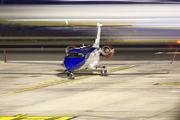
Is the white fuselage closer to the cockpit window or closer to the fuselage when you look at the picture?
the fuselage

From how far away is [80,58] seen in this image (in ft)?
86.3

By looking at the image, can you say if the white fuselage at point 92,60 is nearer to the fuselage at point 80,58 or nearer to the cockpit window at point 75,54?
the fuselage at point 80,58

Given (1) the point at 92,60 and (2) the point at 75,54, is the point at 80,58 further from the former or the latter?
(1) the point at 92,60

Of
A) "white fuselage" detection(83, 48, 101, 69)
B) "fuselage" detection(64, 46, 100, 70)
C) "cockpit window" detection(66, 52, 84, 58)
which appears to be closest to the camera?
"fuselage" detection(64, 46, 100, 70)

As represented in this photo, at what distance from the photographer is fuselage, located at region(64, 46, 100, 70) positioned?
25672 mm

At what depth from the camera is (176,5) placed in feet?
211

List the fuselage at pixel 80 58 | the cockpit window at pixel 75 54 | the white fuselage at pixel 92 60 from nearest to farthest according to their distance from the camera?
the fuselage at pixel 80 58 → the cockpit window at pixel 75 54 → the white fuselage at pixel 92 60

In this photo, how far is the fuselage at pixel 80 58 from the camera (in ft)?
84.2

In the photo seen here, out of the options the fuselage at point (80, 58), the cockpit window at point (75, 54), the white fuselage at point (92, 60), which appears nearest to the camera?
the fuselage at point (80, 58)

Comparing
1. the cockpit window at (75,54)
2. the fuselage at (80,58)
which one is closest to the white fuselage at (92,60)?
the fuselage at (80,58)

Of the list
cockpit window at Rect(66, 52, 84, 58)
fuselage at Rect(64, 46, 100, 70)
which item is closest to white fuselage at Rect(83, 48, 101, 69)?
fuselage at Rect(64, 46, 100, 70)

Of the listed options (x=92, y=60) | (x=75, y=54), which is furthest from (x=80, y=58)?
(x=92, y=60)

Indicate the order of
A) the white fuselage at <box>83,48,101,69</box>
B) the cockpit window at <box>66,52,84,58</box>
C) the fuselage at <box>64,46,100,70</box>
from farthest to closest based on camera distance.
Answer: the white fuselage at <box>83,48,101,69</box> < the cockpit window at <box>66,52,84,58</box> < the fuselage at <box>64,46,100,70</box>

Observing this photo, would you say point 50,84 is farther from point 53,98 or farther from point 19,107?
point 19,107
